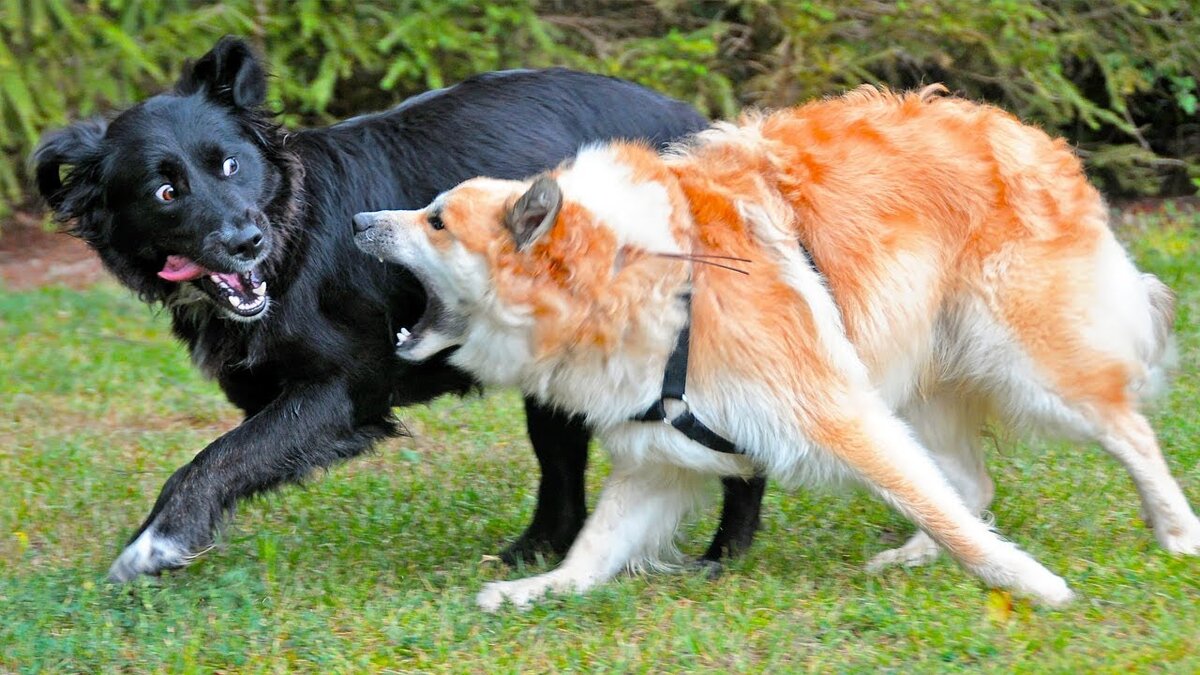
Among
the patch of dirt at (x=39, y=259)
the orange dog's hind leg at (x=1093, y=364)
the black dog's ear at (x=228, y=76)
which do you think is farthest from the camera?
the patch of dirt at (x=39, y=259)

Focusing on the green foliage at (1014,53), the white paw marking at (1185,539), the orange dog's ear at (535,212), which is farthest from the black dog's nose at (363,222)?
the green foliage at (1014,53)

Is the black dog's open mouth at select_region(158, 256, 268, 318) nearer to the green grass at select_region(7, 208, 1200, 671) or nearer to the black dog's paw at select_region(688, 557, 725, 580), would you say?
the green grass at select_region(7, 208, 1200, 671)

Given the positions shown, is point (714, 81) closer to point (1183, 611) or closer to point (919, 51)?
point (919, 51)

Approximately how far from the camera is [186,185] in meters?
4.55


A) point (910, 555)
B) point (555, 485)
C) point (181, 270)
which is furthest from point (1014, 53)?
point (181, 270)

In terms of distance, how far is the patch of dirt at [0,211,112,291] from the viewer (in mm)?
10641

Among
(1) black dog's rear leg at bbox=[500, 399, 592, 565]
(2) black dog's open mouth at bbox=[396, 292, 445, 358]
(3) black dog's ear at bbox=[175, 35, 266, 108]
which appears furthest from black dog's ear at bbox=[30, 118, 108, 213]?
(1) black dog's rear leg at bbox=[500, 399, 592, 565]

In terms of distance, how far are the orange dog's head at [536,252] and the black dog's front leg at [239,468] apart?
665mm

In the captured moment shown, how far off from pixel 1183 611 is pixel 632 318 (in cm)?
189

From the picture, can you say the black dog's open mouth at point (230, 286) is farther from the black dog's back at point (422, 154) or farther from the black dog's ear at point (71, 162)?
the black dog's ear at point (71, 162)

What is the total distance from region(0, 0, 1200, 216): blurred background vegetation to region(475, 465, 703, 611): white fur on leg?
5631 mm

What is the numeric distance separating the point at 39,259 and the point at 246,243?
24.7ft

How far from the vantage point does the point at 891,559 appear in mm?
4676

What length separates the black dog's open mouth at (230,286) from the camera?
176 inches
